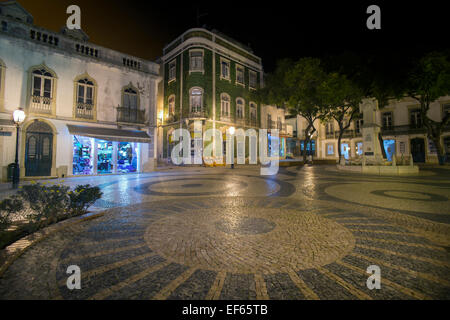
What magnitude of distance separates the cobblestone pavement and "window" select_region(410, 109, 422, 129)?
32.1m

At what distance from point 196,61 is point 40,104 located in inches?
615

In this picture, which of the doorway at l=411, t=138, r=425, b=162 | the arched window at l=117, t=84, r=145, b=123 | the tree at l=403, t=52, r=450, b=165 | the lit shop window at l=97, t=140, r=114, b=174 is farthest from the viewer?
the doorway at l=411, t=138, r=425, b=162

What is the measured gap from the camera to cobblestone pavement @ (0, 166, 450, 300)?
2094 millimetres

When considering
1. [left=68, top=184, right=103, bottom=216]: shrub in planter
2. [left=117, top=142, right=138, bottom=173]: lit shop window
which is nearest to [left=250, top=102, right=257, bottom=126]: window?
[left=117, top=142, right=138, bottom=173]: lit shop window

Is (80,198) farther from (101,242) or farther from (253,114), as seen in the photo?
(253,114)

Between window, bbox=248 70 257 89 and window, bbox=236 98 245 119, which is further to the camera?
window, bbox=248 70 257 89

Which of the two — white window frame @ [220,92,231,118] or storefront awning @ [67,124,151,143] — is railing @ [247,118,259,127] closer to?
white window frame @ [220,92,231,118]

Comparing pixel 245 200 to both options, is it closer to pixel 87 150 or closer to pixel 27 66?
pixel 87 150

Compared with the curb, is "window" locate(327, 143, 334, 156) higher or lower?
higher

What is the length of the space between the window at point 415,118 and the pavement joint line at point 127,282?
38306mm

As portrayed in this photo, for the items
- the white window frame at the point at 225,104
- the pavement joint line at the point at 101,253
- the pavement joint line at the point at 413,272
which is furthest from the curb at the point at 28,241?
the white window frame at the point at 225,104

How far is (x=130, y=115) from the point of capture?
612 inches
